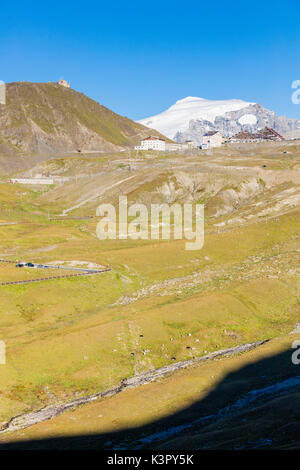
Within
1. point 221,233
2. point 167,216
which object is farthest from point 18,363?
point 167,216

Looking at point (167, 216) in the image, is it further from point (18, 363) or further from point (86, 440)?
point (86, 440)
